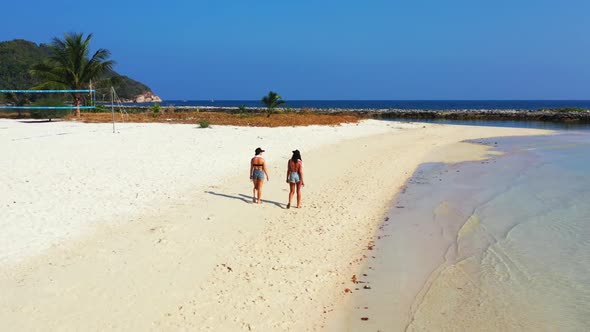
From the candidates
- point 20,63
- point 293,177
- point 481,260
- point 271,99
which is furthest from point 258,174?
point 20,63

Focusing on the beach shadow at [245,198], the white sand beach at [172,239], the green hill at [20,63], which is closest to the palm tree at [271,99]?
the green hill at [20,63]

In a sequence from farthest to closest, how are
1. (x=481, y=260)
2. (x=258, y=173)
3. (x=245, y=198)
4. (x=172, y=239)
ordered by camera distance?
(x=245, y=198)
(x=258, y=173)
(x=481, y=260)
(x=172, y=239)

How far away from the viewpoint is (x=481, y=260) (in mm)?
7402

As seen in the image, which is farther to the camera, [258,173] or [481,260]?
[258,173]

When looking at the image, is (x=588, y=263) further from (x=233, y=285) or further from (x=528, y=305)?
(x=233, y=285)

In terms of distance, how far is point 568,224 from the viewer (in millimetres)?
9820

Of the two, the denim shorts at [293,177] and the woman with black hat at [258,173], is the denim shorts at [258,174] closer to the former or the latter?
the woman with black hat at [258,173]

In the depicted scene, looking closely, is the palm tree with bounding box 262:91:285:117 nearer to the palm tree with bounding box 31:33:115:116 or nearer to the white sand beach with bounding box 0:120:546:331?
the palm tree with bounding box 31:33:115:116

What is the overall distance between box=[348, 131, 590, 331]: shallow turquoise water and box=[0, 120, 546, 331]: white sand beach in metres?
0.56

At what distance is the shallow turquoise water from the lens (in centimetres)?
541

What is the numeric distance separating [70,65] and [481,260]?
3283 centimetres

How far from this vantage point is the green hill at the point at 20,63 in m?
50.3

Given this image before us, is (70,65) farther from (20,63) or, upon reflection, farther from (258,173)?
(20,63)

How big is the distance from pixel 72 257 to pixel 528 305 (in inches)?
232
